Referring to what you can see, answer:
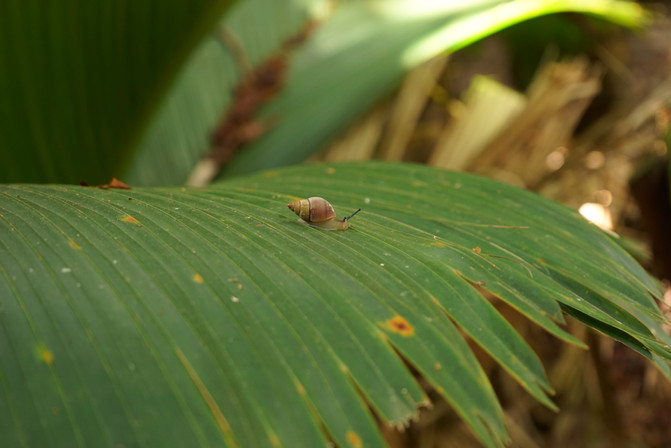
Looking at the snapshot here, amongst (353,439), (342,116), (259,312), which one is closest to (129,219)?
(259,312)

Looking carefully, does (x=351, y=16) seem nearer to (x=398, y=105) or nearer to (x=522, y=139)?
(x=398, y=105)

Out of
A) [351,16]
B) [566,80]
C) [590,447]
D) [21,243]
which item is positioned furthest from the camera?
[590,447]

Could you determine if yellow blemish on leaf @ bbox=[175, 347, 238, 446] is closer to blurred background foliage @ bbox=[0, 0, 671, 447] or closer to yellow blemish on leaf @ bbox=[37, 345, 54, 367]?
yellow blemish on leaf @ bbox=[37, 345, 54, 367]

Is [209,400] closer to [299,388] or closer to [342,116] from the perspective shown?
[299,388]

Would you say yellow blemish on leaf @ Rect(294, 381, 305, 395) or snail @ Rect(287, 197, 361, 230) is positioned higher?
snail @ Rect(287, 197, 361, 230)

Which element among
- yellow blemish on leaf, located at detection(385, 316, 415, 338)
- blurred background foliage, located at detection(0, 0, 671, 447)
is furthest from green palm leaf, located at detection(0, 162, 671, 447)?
blurred background foliage, located at detection(0, 0, 671, 447)

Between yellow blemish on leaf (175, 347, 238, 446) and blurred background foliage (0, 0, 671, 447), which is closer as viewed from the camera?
yellow blemish on leaf (175, 347, 238, 446)

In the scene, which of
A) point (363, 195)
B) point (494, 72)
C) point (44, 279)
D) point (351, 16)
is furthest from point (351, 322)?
point (494, 72)

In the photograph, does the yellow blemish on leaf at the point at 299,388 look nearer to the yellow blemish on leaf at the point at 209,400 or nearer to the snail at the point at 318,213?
the yellow blemish on leaf at the point at 209,400
